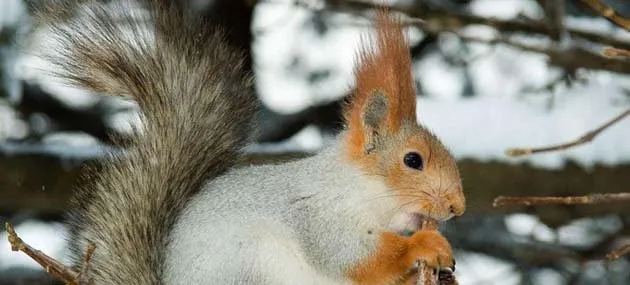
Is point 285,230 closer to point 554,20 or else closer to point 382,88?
point 382,88

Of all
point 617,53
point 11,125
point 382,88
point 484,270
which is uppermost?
point 617,53

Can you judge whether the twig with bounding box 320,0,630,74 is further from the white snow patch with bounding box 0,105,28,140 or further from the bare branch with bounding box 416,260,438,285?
the bare branch with bounding box 416,260,438,285

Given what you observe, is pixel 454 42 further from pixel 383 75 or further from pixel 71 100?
pixel 383 75

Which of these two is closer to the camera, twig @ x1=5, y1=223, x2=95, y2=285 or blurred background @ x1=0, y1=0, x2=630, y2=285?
twig @ x1=5, y1=223, x2=95, y2=285

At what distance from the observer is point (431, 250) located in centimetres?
153

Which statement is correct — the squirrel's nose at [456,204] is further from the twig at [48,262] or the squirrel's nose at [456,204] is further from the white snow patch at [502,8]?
the white snow patch at [502,8]

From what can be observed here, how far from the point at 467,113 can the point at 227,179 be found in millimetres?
1502

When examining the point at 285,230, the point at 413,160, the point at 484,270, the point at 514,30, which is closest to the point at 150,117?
the point at 285,230

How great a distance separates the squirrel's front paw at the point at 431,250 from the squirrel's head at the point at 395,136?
32mm

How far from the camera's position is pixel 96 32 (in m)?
1.73

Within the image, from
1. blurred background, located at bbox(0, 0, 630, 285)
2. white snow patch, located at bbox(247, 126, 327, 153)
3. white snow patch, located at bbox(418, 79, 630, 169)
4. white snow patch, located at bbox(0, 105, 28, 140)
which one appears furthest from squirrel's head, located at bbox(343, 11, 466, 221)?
white snow patch, located at bbox(0, 105, 28, 140)

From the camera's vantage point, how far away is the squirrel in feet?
5.19

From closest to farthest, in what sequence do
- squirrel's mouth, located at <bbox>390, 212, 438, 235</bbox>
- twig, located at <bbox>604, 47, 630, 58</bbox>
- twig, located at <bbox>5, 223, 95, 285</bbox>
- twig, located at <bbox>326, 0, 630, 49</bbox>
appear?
twig, located at <bbox>604, 47, 630, 58</bbox>, twig, located at <bbox>5, 223, 95, 285</bbox>, squirrel's mouth, located at <bbox>390, 212, 438, 235</bbox>, twig, located at <bbox>326, 0, 630, 49</bbox>

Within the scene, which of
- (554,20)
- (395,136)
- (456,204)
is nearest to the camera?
(456,204)
